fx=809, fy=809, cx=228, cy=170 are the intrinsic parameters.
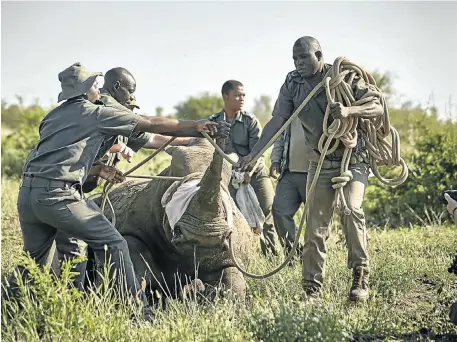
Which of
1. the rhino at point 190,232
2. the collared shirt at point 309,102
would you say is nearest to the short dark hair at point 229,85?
the rhino at point 190,232

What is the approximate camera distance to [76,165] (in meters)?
6.67

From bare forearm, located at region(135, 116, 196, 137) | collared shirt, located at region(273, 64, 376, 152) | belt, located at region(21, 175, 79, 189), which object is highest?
collared shirt, located at region(273, 64, 376, 152)

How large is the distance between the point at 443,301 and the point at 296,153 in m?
2.92

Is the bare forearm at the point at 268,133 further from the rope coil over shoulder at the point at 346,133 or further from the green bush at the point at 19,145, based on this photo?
the green bush at the point at 19,145

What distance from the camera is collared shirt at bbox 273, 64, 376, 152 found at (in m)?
7.29

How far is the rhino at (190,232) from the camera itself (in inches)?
291

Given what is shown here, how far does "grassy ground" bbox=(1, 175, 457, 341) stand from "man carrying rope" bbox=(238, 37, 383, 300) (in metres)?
0.19

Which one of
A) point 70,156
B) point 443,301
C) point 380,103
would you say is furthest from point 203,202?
point 443,301

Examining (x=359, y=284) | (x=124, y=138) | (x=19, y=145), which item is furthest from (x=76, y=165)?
(x=19, y=145)

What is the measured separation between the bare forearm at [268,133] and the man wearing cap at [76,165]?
1.73 feet

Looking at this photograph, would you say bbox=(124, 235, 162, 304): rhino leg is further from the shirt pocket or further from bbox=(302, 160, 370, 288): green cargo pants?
the shirt pocket

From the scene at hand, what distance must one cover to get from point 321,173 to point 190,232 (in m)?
1.32

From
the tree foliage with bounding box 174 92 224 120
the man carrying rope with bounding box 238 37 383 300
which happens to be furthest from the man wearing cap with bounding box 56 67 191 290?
the tree foliage with bounding box 174 92 224 120

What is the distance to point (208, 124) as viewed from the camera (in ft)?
22.7
